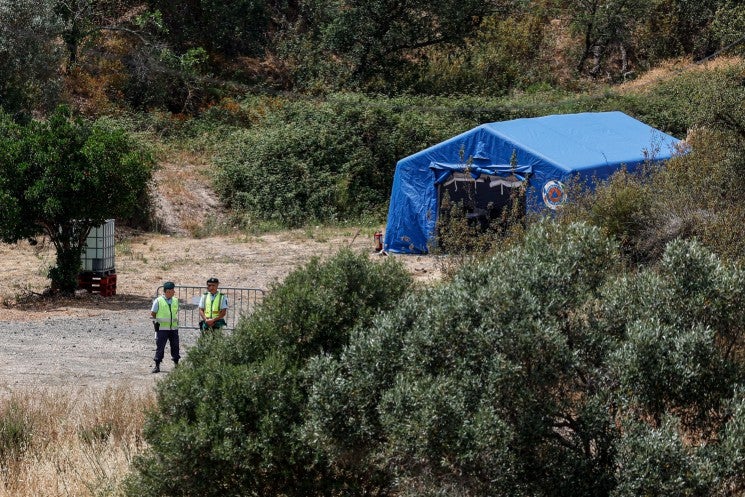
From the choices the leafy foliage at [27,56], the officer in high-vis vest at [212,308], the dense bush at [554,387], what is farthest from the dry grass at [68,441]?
the leafy foliage at [27,56]

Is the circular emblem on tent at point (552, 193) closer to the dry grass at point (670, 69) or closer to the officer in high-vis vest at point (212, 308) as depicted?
the officer in high-vis vest at point (212, 308)

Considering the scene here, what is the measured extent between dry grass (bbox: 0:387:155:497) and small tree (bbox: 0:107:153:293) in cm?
758

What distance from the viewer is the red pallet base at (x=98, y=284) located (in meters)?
20.1

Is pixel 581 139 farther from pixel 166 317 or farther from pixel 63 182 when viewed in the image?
pixel 166 317

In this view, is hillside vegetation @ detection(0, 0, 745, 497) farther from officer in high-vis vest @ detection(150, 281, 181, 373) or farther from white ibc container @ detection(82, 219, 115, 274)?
officer in high-vis vest @ detection(150, 281, 181, 373)

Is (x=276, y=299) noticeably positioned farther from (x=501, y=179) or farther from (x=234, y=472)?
(x=501, y=179)

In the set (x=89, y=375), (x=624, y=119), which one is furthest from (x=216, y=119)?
(x=89, y=375)

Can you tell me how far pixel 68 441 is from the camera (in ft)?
33.2

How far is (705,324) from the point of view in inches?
264

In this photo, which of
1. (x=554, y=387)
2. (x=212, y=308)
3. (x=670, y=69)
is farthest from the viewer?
(x=670, y=69)

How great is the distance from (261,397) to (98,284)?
13.2 m

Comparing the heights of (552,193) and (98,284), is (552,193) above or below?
above

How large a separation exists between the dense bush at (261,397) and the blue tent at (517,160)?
12.9 m

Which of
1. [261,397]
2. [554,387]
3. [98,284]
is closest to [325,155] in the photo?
[98,284]
